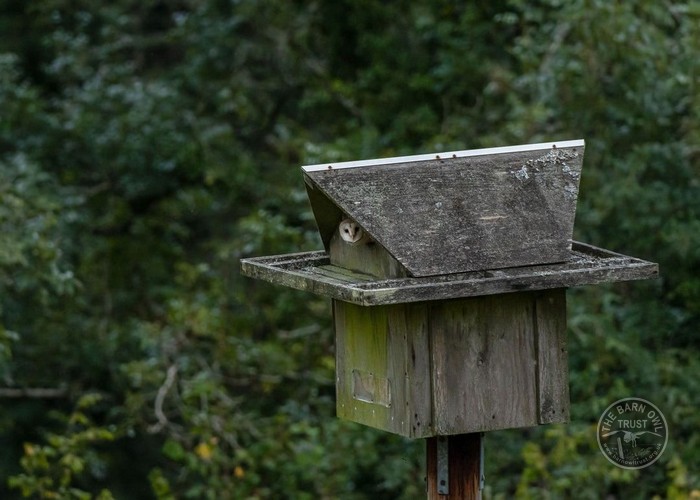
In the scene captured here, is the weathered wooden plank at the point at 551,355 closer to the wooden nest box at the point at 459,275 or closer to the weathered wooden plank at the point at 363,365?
the wooden nest box at the point at 459,275

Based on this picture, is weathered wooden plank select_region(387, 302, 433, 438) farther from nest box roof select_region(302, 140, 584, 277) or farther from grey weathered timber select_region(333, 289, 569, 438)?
nest box roof select_region(302, 140, 584, 277)

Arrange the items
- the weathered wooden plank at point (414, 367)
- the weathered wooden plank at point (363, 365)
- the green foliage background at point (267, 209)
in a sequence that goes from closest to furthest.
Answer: the weathered wooden plank at point (414, 367), the weathered wooden plank at point (363, 365), the green foliage background at point (267, 209)

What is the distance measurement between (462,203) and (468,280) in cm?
22

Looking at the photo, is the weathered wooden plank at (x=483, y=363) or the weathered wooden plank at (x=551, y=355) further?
the weathered wooden plank at (x=551, y=355)

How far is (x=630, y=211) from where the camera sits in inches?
214

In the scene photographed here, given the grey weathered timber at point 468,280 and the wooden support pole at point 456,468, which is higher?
the grey weathered timber at point 468,280

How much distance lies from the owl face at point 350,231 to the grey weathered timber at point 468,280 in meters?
0.09

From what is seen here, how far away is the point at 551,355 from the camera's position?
9.92 feet

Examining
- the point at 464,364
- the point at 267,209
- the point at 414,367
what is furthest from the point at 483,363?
the point at 267,209

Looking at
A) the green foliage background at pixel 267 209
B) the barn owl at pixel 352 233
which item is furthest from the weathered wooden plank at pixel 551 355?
the green foliage background at pixel 267 209

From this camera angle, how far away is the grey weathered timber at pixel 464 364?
2.88 m

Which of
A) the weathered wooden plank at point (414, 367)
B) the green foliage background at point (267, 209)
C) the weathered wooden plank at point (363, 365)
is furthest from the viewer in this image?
the green foliage background at point (267, 209)

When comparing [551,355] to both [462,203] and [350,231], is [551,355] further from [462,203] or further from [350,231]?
[350,231]

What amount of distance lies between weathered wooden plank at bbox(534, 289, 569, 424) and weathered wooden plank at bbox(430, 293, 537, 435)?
0.06ft
